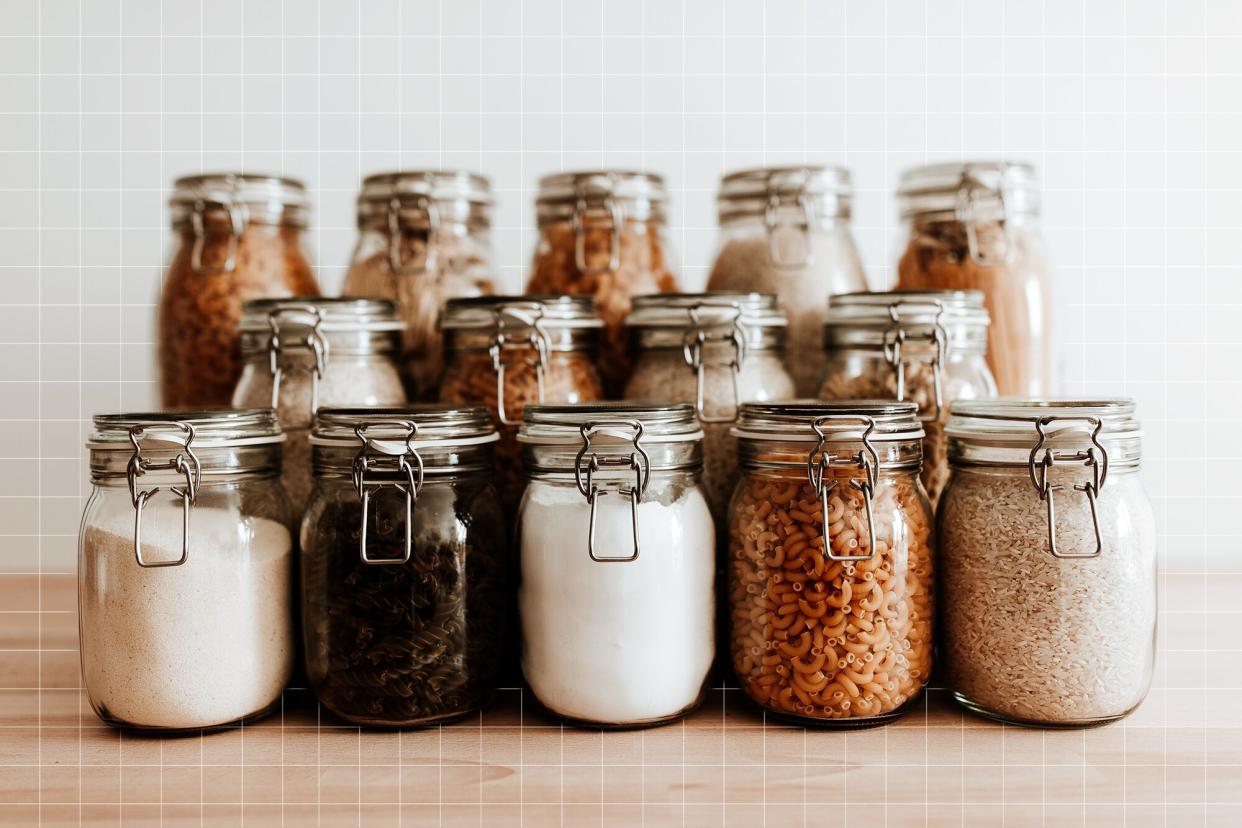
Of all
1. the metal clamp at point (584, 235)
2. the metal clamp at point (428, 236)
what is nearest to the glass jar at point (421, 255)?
the metal clamp at point (428, 236)

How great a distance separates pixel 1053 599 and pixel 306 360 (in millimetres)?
769

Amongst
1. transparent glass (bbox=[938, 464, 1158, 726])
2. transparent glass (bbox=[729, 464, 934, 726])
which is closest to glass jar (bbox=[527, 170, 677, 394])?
transparent glass (bbox=[729, 464, 934, 726])

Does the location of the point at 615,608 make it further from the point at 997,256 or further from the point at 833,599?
the point at 997,256

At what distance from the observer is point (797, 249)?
1.27 metres

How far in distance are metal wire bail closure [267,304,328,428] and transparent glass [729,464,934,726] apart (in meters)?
0.47

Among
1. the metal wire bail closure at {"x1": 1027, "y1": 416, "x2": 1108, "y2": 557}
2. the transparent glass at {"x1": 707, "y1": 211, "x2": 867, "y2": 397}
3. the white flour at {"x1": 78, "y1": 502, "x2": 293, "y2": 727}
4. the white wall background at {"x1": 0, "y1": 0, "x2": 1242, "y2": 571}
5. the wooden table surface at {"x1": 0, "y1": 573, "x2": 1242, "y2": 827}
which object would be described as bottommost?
the wooden table surface at {"x1": 0, "y1": 573, "x2": 1242, "y2": 827}

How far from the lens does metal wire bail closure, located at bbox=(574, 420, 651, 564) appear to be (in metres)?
0.93

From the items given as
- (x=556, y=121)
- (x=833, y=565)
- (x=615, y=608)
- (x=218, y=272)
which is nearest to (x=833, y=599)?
(x=833, y=565)

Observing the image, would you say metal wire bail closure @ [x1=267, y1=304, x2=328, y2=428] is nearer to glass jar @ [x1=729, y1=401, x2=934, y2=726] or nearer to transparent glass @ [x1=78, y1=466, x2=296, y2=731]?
transparent glass @ [x1=78, y1=466, x2=296, y2=731]

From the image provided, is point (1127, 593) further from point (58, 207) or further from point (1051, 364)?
point (58, 207)

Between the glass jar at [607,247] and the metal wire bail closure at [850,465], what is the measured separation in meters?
0.36

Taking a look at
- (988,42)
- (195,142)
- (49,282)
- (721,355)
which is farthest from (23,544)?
(988,42)

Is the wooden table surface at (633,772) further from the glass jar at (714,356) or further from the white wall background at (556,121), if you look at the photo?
the white wall background at (556,121)

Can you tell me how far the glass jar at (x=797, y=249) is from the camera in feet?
4.13
